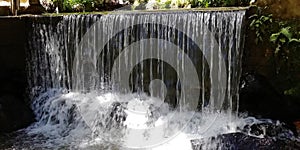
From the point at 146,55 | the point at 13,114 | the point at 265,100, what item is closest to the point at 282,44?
the point at 265,100

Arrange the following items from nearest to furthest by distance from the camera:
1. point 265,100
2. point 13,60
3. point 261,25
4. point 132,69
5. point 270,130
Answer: point 270,130, point 261,25, point 265,100, point 132,69, point 13,60

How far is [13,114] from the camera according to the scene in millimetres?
7781

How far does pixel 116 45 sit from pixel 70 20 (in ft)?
3.86

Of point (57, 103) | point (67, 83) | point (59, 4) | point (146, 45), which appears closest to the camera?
point (146, 45)

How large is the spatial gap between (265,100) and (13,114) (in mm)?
4769

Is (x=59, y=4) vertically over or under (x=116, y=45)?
over

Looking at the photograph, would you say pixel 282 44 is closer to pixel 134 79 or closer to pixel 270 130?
pixel 270 130

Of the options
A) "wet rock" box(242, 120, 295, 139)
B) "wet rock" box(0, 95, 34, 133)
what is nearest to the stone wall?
"wet rock" box(0, 95, 34, 133)

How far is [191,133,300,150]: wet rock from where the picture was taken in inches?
207

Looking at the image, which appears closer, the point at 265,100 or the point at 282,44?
the point at 282,44

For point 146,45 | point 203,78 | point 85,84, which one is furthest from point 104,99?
point 203,78

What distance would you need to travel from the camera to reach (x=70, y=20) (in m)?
8.20

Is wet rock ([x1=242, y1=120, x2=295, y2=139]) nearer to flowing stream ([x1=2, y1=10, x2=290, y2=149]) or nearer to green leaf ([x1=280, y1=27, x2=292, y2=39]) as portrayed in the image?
Answer: flowing stream ([x1=2, y1=10, x2=290, y2=149])

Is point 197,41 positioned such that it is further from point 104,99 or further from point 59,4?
point 59,4
